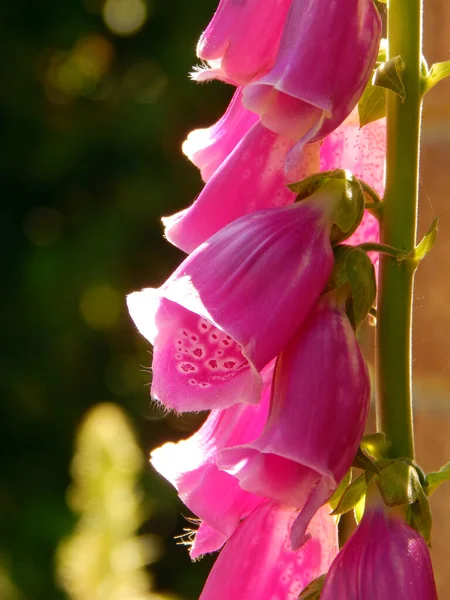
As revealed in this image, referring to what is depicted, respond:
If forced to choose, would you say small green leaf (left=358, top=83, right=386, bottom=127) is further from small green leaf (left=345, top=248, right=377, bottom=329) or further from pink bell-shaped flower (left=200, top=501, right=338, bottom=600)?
pink bell-shaped flower (left=200, top=501, right=338, bottom=600)

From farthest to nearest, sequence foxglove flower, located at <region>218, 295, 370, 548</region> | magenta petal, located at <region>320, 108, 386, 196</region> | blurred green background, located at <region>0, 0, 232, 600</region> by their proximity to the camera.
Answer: blurred green background, located at <region>0, 0, 232, 600</region>, magenta petal, located at <region>320, 108, 386, 196</region>, foxglove flower, located at <region>218, 295, 370, 548</region>

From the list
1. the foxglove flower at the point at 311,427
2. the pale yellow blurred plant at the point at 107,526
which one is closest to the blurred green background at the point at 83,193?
the pale yellow blurred plant at the point at 107,526

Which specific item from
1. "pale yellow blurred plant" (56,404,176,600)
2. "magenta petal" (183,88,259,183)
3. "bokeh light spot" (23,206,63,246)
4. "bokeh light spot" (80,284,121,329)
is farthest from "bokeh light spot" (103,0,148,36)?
"magenta petal" (183,88,259,183)

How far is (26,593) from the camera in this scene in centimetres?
162

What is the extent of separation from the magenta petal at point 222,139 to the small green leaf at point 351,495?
17cm

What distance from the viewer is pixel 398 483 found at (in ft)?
1.48

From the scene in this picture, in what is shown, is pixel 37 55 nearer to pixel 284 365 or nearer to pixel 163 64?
pixel 163 64

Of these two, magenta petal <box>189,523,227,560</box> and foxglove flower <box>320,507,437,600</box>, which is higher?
foxglove flower <box>320,507,437,600</box>

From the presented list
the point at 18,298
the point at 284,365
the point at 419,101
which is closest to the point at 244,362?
the point at 284,365

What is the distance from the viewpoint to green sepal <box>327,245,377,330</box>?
0.45m

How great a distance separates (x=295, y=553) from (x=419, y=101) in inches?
8.8

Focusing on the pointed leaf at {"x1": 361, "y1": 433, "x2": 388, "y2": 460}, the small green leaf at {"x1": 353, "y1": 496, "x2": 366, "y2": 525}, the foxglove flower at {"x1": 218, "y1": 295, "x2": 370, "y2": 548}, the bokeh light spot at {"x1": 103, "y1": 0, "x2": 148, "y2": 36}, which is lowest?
the bokeh light spot at {"x1": 103, "y1": 0, "x2": 148, "y2": 36}

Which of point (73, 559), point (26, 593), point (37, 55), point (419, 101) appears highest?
point (419, 101)

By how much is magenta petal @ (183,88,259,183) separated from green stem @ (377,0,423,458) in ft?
0.27
